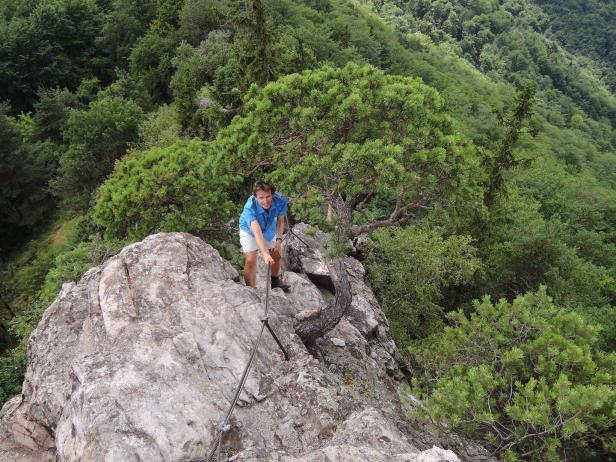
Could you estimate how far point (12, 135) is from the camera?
36125mm

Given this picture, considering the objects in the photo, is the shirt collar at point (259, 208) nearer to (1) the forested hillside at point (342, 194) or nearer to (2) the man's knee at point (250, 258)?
(1) the forested hillside at point (342, 194)

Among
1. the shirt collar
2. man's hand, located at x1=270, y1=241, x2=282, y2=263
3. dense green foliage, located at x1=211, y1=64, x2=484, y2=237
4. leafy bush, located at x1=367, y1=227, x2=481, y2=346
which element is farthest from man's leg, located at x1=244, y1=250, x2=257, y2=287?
leafy bush, located at x1=367, y1=227, x2=481, y2=346

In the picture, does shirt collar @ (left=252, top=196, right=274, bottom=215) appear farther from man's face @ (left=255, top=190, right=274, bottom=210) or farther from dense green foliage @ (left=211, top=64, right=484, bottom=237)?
dense green foliage @ (left=211, top=64, right=484, bottom=237)

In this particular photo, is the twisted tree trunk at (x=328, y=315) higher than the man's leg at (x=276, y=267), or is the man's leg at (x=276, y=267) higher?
the twisted tree trunk at (x=328, y=315)

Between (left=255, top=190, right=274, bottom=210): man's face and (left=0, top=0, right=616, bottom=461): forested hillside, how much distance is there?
500 millimetres

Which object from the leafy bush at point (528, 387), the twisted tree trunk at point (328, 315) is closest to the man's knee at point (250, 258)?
the twisted tree trunk at point (328, 315)

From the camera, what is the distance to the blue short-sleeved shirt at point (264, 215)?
344 inches

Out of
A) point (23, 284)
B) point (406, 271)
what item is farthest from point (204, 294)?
point (23, 284)

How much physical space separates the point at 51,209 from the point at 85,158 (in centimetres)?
1033

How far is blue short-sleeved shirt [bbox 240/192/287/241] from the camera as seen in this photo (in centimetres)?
875

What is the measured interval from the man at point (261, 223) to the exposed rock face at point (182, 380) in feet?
2.52

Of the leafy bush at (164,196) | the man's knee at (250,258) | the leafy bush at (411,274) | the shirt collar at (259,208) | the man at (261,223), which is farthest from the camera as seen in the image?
the leafy bush at (411,274)

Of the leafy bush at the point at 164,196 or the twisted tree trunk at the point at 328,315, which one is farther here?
the leafy bush at the point at 164,196

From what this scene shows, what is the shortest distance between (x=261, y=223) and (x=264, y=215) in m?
0.18
